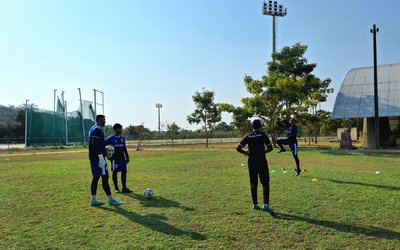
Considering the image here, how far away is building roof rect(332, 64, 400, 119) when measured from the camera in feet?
90.1

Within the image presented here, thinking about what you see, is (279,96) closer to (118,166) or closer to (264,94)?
(264,94)

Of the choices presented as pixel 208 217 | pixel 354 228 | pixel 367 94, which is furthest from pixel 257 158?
pixel 367 94

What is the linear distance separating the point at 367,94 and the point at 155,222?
2736 cm

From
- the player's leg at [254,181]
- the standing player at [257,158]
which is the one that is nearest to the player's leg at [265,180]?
the standing player at [257,158]

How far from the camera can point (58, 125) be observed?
46.9 m

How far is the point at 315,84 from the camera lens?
112ft

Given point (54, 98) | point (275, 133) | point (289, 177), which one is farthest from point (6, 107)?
point (289, 177)

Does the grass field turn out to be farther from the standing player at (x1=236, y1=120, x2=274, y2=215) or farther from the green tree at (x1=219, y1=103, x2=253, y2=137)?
the green tree at (x1=219, y1=103, x2=253, y2=137)

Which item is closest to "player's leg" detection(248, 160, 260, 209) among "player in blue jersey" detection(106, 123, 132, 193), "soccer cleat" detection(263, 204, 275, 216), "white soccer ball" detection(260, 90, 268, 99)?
"soccer cleat" detection(263, 204, 275, 216)

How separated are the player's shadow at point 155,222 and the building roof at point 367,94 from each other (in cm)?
2487

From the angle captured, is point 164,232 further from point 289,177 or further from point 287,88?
point 287,88

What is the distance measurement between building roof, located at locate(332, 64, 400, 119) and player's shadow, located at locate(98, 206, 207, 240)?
2487 cm

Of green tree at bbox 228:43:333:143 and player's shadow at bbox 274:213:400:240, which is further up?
green tree at bbox 228:43:333:143

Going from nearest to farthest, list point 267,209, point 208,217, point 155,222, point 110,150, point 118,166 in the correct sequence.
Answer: point 155,222, point 208,217, point 267,209, point 110,150, point 118,166
